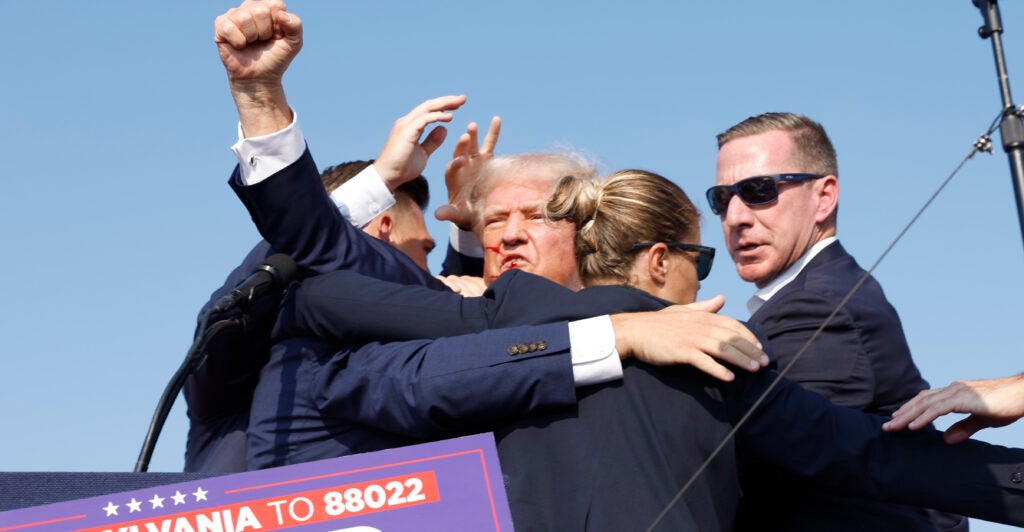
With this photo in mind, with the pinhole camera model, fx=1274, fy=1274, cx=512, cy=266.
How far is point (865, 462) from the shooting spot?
10.3 ft

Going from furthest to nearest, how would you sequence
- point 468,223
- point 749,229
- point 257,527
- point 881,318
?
point 468,223 → point 749,229 → point 881,318 → point 257,527

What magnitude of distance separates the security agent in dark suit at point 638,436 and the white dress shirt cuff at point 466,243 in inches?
85.8

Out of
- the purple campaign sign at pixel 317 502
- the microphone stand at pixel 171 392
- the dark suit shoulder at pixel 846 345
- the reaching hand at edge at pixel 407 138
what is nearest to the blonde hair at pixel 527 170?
the reaching hand at edge at pixel 407 138

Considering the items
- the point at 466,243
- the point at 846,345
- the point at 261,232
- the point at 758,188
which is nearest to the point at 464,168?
the point at 466,243

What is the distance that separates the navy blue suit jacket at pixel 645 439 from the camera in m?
2.97

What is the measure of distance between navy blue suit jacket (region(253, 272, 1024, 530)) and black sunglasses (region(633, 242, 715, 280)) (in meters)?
0.24

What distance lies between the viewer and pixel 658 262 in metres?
3.54

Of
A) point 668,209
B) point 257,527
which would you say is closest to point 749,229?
point 668,209

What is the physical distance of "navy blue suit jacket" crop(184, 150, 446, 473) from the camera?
12.2 feet

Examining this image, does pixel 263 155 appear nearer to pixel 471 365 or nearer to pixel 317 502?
pixel 471 365

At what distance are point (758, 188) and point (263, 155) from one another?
83.9 inches

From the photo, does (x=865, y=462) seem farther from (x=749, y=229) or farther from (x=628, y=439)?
(x=749, y=229)

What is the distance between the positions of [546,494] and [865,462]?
0.80 m

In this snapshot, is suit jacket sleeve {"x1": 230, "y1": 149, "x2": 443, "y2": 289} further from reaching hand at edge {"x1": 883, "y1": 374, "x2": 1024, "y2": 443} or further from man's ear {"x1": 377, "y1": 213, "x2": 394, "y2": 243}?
reaching hand at edge {"x1": 883, "y1": 374, "x2": 1024, "y2": 443}
